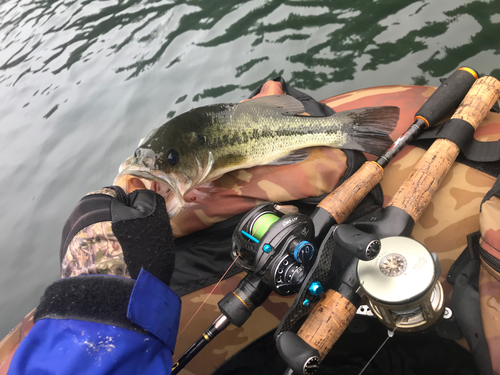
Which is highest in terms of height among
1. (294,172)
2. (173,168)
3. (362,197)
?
(173,168)

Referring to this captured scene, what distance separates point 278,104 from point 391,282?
1.72 m

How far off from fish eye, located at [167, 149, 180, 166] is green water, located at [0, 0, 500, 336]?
2833mm

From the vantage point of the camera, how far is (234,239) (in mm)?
2055

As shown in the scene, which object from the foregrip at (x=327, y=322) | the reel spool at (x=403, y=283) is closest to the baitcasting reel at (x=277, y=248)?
the foregrip at (x=327, y=322)

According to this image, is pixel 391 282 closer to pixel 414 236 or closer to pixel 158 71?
pixel 414 236

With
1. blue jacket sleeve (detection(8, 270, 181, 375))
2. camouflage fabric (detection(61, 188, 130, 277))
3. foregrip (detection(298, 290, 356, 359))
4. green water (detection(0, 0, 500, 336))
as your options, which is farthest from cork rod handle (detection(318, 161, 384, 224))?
green water (detection(0, 0, 500, 336))

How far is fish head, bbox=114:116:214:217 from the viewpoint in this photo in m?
2.29

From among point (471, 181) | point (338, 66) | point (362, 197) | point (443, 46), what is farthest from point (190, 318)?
point (443, 46)

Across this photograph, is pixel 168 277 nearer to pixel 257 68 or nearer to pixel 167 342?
pixel 167 342

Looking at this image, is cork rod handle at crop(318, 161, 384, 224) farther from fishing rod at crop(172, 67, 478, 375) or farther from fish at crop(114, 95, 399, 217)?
fish at crop(114, 95, 399, 217)

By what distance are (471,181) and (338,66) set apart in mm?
2852

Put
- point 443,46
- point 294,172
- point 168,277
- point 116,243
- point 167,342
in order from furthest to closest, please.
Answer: point 443,46
point 294,172
point 168,277
point 116,243
point 167,342

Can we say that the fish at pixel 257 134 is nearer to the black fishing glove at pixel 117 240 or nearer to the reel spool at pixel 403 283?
the black fishing glove at pixel 117 240

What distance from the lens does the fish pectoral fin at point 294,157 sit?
2.68 metres
